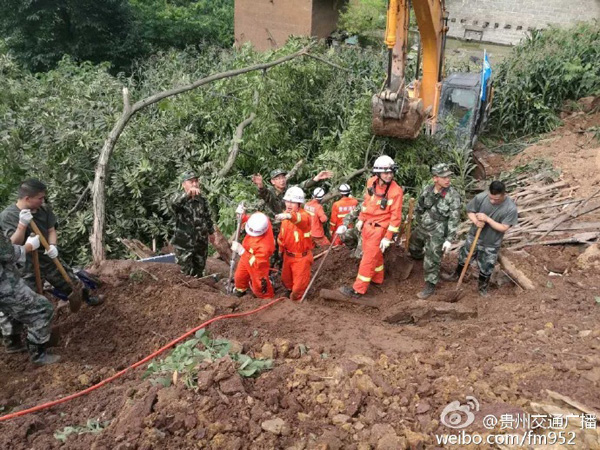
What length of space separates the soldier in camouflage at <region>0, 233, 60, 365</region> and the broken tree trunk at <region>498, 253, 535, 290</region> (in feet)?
16.6

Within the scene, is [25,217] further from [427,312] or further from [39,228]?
[427,312]

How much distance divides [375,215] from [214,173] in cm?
367

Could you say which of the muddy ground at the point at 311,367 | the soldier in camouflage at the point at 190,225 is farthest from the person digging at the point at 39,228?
the soldier in camouflage at the point at 190,225

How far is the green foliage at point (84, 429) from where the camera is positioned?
3309mm

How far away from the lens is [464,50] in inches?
693

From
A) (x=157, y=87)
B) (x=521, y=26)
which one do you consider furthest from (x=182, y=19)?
(x=521, y=26)

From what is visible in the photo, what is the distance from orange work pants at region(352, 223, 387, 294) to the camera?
19.6 feet

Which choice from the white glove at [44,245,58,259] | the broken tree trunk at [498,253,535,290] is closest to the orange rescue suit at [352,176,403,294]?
the broken tree trunk at [498,253,535,290]

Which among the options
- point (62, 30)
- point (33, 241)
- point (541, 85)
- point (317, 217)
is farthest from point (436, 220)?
point (62, 30)

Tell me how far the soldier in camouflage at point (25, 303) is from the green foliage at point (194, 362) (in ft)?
3.60

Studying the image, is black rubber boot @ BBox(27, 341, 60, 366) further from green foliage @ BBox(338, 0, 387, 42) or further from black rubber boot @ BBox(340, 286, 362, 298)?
green foliage @ BBox(338, 0, 387, 42)

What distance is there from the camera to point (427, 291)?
6.11 meters

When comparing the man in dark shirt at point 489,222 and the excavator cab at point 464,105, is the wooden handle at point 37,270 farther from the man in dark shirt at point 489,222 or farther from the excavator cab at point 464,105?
the excavator cab at point 464,105

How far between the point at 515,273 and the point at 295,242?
2683mm
